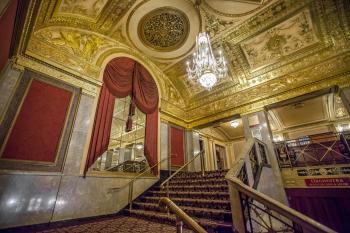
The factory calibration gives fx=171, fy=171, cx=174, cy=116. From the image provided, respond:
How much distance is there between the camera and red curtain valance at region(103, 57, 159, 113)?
6430mm

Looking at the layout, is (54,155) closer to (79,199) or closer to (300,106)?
(79,199)

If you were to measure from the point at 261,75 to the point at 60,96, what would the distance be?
25.5 feet

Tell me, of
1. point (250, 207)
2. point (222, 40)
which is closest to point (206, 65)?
point (222, 40)

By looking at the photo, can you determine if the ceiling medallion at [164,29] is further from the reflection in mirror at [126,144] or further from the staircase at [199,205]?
the staircase at [199,205]

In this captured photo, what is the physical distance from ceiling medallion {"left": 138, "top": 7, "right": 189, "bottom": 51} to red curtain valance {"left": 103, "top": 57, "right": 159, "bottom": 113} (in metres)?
1.24

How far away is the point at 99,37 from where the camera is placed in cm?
668

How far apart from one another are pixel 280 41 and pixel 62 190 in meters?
8.92

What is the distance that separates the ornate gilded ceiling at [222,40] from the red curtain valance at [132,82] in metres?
0.36

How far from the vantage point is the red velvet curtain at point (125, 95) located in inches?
213

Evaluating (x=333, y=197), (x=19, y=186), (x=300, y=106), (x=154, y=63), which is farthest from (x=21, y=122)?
(x=300, y=106)

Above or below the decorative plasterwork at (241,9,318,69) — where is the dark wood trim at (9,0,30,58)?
below

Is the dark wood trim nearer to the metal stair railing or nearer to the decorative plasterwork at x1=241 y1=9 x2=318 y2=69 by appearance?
the metal stair railing

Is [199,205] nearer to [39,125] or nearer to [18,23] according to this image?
[39,125]

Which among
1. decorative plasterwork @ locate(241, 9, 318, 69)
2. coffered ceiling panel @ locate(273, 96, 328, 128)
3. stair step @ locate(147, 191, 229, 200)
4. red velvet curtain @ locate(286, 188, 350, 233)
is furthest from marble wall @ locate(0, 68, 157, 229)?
coffered ceiling panel @ locate(273, 96, 328, 128)
